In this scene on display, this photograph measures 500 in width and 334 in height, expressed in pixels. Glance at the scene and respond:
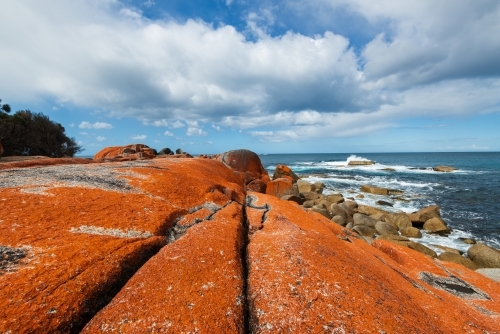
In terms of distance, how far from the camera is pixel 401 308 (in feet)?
11.3

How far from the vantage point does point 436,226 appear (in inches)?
782

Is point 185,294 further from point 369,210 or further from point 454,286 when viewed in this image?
point 369,210

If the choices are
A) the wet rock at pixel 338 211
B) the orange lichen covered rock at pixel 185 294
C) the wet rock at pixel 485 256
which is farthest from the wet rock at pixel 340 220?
the orange lichen covered rock at pixel 185 294

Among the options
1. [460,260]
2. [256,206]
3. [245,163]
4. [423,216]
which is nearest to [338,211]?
[423,216]

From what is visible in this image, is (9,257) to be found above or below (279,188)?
above

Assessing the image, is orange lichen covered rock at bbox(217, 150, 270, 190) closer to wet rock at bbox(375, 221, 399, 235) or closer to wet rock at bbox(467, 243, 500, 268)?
wet rock at bbox(375, 221, 399, 235)

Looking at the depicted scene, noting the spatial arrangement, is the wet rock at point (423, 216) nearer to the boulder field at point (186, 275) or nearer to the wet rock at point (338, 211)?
the wet rock at point (338, 211)

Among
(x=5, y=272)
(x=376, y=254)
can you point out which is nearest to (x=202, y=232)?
(x=5, y=272)

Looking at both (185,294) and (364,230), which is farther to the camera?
(364,230)

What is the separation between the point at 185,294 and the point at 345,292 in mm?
2333

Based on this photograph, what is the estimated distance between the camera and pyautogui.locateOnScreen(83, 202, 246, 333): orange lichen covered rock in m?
2.70

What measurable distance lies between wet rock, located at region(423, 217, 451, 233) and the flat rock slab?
2127 cm

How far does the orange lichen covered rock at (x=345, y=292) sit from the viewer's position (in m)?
Result: 3.00

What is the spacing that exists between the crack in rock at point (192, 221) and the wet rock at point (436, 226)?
2138 centimetres
